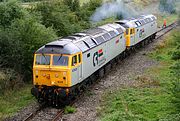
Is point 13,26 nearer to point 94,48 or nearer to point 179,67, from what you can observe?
point 94,48

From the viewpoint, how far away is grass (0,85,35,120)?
16695 mm

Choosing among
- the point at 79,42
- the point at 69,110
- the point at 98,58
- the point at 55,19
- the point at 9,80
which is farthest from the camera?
the point at 55,19

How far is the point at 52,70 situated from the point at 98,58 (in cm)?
481

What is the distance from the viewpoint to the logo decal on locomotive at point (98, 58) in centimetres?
2052

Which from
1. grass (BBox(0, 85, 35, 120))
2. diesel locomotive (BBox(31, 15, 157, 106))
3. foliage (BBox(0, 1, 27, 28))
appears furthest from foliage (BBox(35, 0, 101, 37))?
grass (BBox(0, 85, 35, 120))

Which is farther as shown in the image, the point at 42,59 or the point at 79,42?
the point at 79,42

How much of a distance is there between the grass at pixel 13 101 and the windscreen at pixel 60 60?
2735mm

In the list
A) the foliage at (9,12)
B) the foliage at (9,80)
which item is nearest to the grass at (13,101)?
the foliage at (9,80)

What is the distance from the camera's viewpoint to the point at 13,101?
59.9 feet

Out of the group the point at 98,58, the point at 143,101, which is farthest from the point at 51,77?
the point at 98,58

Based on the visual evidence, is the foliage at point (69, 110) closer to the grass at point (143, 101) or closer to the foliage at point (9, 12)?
the grass at point (143, 101)

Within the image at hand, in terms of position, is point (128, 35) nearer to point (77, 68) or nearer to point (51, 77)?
point (77, 68)

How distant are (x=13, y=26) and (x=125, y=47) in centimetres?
1027

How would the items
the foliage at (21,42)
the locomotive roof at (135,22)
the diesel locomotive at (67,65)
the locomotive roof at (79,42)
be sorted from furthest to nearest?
the locomotive roof at (135,22) < the foliage at (21,42) < the locomotive roof at (79,42) < the diesel locomotive at (67,65)
